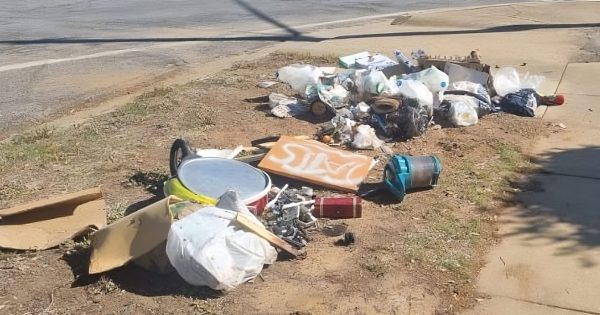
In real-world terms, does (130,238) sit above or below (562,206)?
above

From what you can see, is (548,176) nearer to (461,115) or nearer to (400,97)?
(461,115)

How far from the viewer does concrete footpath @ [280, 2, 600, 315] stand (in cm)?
388

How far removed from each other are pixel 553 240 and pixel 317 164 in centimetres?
171

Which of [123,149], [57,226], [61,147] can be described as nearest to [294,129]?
[123,149]

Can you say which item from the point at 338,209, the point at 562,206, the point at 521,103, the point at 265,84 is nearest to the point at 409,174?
the point at 338,209

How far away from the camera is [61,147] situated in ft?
19.6

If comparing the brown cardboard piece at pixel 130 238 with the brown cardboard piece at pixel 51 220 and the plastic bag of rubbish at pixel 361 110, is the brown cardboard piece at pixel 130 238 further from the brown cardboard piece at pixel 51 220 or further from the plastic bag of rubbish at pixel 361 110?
the plastic bag of rubbish at pixel 361 110

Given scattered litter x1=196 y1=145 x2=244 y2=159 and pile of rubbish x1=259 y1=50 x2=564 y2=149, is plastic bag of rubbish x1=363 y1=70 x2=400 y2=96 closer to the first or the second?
pile of rubbish x1=259 y1=50 x2=564 y2=149

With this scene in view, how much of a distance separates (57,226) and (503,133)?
3.76 m

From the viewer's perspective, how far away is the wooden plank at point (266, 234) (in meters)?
3.91

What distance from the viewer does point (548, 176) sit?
5363 mm

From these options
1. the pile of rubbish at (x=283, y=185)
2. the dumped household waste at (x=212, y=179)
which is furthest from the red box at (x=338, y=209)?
the dumped household waste at (x=212, y=179)

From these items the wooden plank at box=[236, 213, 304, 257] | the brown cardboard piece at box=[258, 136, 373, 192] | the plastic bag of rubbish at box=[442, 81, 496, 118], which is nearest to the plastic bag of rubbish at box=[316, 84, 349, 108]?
the plastic bag of rubbish at box=[442, 81, 496, 118]

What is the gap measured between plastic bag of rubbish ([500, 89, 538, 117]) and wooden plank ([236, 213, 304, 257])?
353 cm
